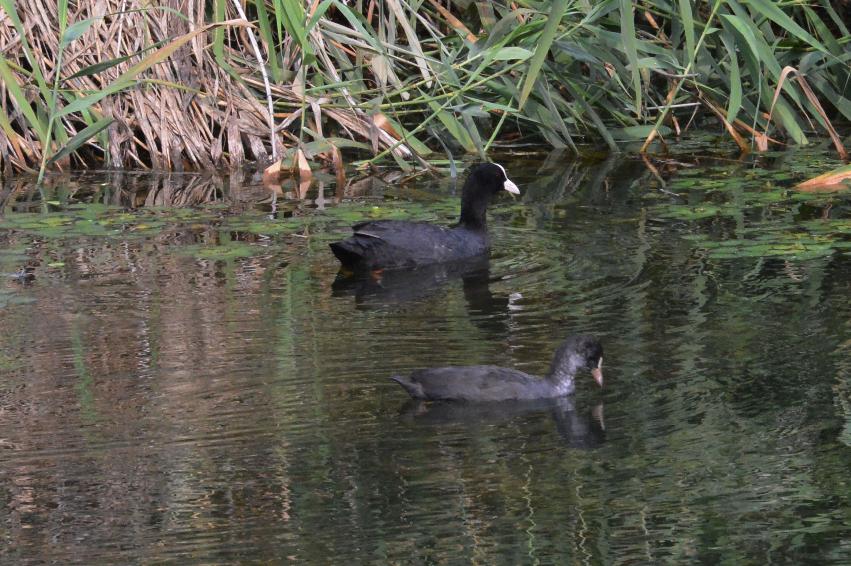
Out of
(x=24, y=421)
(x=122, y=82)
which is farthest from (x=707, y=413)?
(x=122, y=82)

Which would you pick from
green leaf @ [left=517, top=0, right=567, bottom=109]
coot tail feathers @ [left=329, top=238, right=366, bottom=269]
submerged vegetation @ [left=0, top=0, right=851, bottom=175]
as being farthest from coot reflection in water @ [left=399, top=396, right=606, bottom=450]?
submerged vegetation @ [left=0, top=0, right=851, bottom=175]

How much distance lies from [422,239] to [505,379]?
292 centimetres

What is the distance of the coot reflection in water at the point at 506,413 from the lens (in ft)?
18.6

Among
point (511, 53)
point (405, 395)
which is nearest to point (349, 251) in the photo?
point (511, 53)

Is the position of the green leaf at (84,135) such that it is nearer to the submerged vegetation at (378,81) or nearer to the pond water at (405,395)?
the submerged vegetation at (378,81)

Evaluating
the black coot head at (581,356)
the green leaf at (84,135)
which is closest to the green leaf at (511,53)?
the green leaf at (84,135)

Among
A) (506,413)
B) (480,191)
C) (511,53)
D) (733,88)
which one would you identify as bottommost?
(506,413)

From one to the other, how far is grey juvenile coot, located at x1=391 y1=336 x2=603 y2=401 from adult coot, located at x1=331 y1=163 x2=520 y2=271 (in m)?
2.49

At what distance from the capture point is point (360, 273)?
334 inches

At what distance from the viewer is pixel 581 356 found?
19.7 feet

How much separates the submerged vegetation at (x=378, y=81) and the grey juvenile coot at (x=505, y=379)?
434cm

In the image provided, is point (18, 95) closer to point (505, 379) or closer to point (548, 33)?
point (548, 33)

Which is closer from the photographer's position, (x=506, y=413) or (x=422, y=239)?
(x=506, y=413)

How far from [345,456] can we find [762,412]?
145 centimetres
